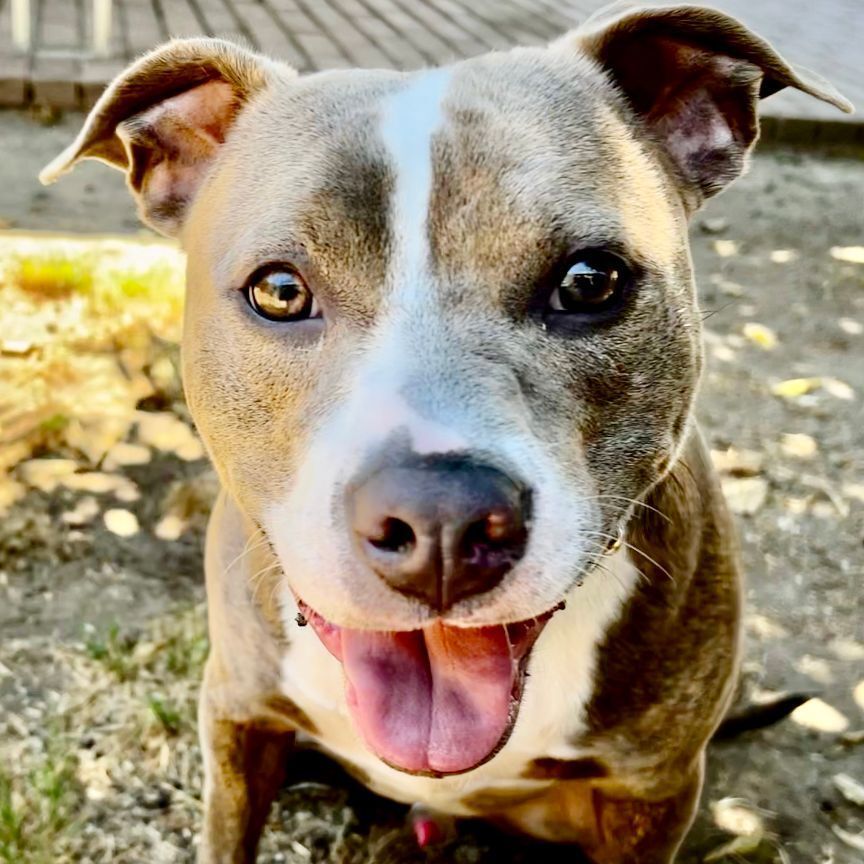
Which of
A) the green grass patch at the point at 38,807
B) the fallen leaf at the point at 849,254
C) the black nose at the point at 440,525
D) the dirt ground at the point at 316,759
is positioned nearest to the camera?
the black nose at the point at 440,525

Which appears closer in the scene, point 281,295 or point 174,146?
point 281,295

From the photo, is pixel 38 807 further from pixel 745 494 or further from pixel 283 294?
pixel 745 494

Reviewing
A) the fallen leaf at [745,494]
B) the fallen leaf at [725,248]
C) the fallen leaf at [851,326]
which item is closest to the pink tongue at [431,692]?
the fallen leaf at [745,494]

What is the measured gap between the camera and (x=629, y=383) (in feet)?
6.56

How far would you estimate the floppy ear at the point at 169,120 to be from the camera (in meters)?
2.25

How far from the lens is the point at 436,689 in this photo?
6.75 feet

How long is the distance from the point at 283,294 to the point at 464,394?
1.33ft

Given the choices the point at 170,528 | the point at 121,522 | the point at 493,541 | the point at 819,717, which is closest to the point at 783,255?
the point at 819,717

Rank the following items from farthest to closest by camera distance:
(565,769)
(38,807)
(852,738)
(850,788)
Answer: (852,738), (850,788), (38,807), (565,769)

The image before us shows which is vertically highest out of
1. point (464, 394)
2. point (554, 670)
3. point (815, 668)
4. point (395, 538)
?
point (464, 394)

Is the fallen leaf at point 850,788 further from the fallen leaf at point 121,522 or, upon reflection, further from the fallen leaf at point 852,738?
the fallen leaf at point 121,522

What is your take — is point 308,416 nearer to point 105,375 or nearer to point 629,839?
point 629,839

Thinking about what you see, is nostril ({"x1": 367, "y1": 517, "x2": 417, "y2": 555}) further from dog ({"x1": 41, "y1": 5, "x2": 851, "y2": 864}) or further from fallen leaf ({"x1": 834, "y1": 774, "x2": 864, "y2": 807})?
fallen leaf ({"x1": 834, "y1": 774, "x2": 864, "y2": 807})

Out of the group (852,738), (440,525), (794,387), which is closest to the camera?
(440,525)
